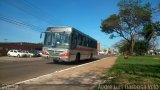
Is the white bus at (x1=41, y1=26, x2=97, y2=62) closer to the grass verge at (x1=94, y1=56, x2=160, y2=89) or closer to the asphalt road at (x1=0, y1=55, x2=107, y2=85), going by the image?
the asphalt road at (x1=0, y1=55, x2=107, y2=85)

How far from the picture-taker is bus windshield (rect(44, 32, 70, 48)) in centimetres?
2078

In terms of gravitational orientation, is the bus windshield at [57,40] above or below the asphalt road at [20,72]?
above

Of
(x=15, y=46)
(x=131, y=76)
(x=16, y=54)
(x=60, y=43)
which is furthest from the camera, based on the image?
(x=15, y=46)

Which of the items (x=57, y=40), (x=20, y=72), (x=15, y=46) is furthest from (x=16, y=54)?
(x=20, y=72)

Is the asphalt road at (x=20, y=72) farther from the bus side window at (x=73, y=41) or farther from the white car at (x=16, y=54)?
the white car at (x=16, y=54)

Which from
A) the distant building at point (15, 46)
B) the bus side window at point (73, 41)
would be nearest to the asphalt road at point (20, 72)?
the bus side window at point (73, 41)

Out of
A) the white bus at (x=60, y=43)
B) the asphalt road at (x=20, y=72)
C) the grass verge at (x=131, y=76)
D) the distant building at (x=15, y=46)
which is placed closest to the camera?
the grass verge at (x=131, y=76)

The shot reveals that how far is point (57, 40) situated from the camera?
Answer: 21094mm

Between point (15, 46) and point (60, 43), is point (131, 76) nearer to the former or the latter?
point (60, 43)

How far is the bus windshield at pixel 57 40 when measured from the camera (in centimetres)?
2078

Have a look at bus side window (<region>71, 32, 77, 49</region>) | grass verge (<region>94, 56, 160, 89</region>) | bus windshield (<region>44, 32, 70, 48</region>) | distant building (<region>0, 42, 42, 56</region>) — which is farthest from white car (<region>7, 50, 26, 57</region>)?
grass verge (<region>94, 56, 160, 89</region>)

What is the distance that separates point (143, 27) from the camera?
5916cm

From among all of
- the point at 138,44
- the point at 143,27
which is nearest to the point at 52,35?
the point at 143,27

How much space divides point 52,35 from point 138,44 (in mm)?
69091
